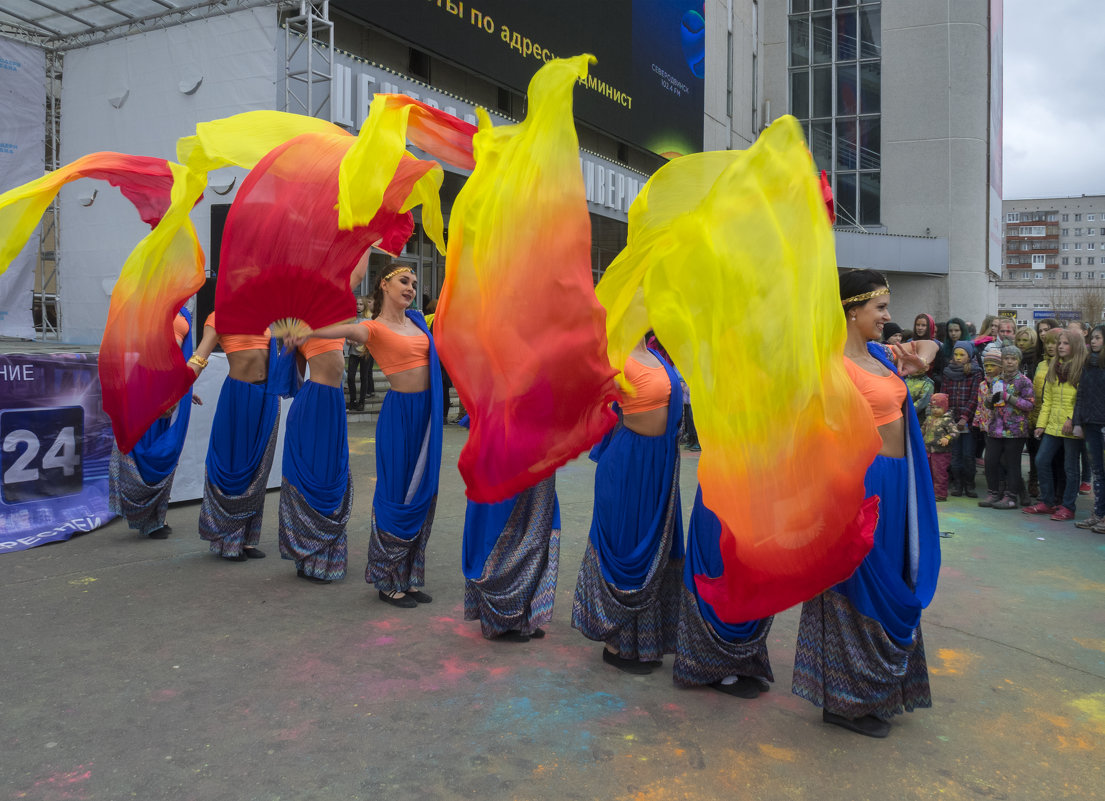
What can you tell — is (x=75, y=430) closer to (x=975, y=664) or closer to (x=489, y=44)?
(x=975, y=664)

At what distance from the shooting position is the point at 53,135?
1146 centimetres

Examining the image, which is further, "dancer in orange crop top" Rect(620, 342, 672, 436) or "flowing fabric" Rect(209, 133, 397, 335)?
"dancer in orange crop top" Rect(620, 342, 672, 436)

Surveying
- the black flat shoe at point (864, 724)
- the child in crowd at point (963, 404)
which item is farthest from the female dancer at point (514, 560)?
the child in crowd at point (963, 404)

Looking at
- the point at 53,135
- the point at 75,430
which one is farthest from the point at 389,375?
the point at 53,135

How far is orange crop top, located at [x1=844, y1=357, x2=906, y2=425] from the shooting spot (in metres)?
2.79

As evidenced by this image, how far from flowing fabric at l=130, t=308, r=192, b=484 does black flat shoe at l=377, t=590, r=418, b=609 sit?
6.74 ft

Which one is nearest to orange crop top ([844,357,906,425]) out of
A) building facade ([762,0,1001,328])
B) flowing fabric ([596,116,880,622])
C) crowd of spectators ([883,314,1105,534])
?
flowing fabric ([596,116,880,622])

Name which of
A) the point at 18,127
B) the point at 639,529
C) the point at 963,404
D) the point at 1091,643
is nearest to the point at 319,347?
the point at 639,529

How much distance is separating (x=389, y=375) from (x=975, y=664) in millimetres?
2961

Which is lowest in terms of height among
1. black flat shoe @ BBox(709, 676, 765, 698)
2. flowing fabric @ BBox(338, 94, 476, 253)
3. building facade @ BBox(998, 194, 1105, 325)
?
black flat shoe @ BBox(709, 676, 765, 698)

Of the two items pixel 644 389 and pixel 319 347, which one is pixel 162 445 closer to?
pixel 319 347

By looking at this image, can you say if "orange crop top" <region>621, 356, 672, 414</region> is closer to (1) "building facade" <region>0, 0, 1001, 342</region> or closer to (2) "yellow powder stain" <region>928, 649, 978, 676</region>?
(2) "yellow powder stain" <region>928, 649, 978, 676</region>

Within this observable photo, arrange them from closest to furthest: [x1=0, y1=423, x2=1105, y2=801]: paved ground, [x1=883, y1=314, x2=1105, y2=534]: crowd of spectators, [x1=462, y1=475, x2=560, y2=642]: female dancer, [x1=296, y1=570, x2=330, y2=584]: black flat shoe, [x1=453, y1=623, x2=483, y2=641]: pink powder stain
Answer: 1. [x1=0, y1=423, x2=1105, y2=801]: paved ground
2. [x1=462, y1=475, x2=560, y2=642]: female dancer
3. [x1=453, y1=623, x2=483, y2=641]: pink powder stain
4. [x1=296, y1=570, x2=330, y2=584]: black flat shoe
5. [x1=883, y1=314, x2=1105, y2=534]: crowd of spectators

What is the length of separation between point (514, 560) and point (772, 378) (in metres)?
1.71
